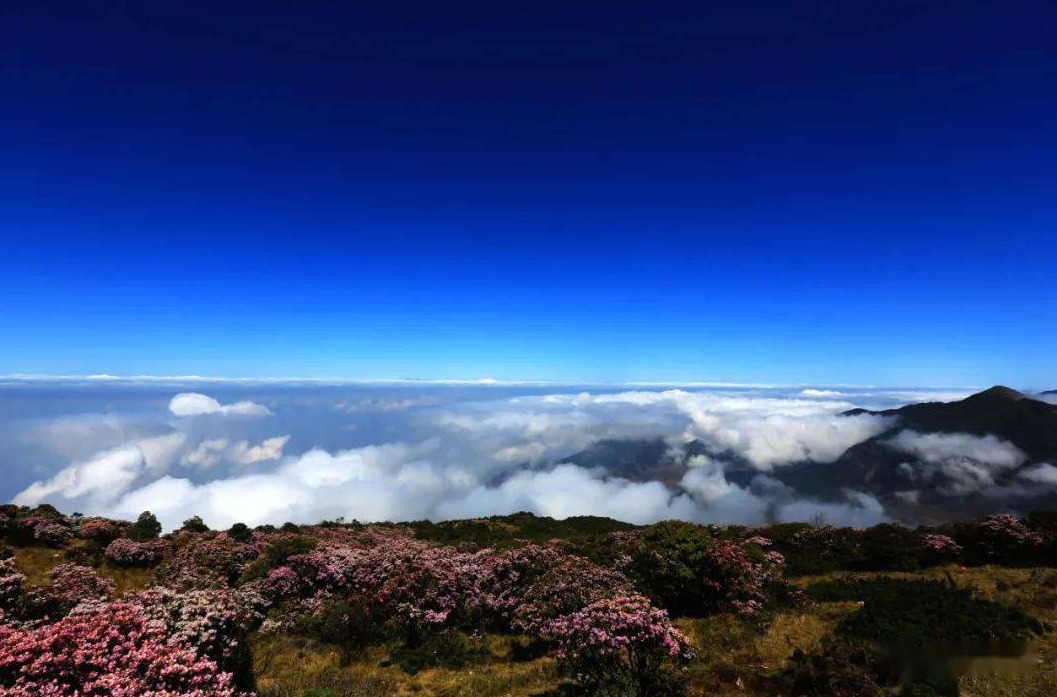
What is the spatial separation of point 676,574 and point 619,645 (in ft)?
26.5

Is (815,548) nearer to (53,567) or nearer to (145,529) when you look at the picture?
(53,567)

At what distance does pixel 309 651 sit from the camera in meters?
12.7

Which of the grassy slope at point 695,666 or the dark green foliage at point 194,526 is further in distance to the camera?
the dark green foliage at point 194,526

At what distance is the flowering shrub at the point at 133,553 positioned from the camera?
21.8 meters

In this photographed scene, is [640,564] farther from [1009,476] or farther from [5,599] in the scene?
[1009,476]

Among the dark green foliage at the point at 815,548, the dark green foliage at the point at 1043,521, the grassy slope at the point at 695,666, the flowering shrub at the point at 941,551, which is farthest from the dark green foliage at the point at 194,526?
the dark green foliage at the point at 1043,521

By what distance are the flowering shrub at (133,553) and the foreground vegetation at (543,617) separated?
92 millimetres

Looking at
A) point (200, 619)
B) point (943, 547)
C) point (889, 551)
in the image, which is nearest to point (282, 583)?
point (200, 619)

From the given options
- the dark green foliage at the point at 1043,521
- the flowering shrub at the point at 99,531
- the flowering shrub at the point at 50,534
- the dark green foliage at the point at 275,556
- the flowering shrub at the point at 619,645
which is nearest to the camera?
the flowering shrub at the point at 619,645

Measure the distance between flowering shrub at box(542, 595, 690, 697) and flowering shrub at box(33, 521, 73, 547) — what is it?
89.6 ft

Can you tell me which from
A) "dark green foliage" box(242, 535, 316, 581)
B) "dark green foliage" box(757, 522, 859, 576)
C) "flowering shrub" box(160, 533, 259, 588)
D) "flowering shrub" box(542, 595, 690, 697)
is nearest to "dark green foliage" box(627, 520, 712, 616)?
"flowering shrub" box(542, 595, 690, 697)

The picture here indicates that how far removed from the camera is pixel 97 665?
20.9ft

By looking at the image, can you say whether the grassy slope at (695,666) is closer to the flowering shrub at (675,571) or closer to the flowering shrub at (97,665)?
the flowering shrub at (675,571)

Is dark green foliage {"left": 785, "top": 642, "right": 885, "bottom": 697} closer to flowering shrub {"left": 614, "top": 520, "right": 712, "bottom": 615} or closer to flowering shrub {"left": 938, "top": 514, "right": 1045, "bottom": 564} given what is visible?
flowering shrub {"left": 614, "top": 520, "right": 712, "bottom": 615}
